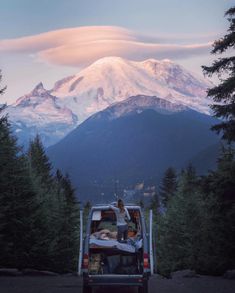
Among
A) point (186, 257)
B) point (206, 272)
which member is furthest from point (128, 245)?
point (186, 257)

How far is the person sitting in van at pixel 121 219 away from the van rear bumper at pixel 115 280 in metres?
1.18

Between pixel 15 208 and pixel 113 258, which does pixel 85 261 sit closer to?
pixel 113 258

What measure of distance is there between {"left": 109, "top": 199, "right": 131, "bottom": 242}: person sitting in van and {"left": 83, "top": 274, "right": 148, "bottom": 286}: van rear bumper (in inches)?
46.5

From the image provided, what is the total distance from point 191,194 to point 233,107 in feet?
82.7

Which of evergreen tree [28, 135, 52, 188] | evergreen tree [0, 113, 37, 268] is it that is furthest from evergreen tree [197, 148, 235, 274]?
evergreen tree [28, 135, 52, 188]

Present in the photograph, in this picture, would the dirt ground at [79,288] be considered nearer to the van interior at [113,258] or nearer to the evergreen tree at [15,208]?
the van interior at [113,258]

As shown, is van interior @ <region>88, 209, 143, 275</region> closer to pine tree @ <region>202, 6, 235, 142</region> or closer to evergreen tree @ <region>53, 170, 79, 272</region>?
pine tree @ <region>202, 6, 235, 142</region>

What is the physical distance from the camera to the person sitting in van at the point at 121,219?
15148 millimetres

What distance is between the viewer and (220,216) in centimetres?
2559

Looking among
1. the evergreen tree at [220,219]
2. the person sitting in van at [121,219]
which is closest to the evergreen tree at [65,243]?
the evergreen tree at [220,219]

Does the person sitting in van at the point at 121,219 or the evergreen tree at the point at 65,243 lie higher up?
the evergreen tree at the point at 65,243

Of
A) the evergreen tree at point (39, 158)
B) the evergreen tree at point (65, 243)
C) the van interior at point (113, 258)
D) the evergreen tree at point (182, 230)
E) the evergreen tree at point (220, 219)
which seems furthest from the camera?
the evergreen tree at point (39, 158)

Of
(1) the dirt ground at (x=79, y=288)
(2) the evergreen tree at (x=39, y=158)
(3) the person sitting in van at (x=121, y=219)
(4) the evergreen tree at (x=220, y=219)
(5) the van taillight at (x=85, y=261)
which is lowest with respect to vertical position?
(1) the dirt ground at (x=79, y=288)

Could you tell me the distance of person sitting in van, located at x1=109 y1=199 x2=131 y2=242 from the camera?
49.7 ft
